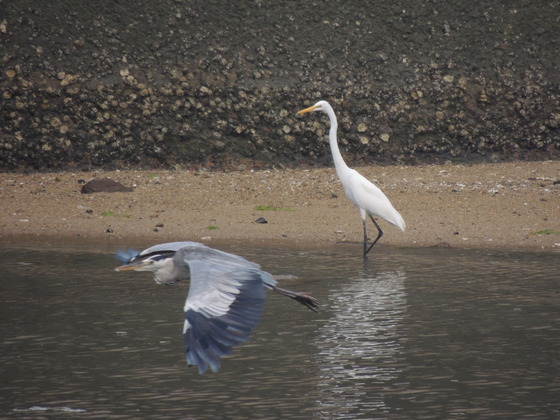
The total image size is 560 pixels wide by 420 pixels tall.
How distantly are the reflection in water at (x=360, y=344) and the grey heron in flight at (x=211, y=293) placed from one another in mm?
658

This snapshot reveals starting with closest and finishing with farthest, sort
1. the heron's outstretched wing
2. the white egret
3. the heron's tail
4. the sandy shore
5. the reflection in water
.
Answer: the heron's outstretched wing → the reflection in water → the heron's tail → the white egret → the sandy shore

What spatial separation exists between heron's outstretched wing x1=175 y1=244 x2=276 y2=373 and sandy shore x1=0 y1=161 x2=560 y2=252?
251 inches

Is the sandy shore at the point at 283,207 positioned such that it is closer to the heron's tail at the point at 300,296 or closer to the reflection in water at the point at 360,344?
the reflection in water at the point at 360,344

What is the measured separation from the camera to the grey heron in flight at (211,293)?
4.36 m

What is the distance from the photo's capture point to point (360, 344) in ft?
23.2


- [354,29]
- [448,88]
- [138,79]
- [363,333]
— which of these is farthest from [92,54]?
[363,333]

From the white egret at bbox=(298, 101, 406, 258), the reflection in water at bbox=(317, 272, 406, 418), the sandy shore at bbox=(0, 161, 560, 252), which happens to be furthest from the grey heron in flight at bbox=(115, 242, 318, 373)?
the sandy shore at bbox=(0, 161, 560, 252)

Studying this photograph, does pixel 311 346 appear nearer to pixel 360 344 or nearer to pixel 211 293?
pixel 360 344

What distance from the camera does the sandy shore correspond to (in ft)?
40.1

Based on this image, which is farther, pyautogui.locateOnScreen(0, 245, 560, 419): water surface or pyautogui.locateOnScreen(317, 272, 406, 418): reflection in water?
pyautogui.locateOnScreen(317, 272, 406, 418): reflection in water

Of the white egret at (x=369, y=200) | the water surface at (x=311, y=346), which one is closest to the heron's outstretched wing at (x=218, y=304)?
the water surface at (x=311, y=346)

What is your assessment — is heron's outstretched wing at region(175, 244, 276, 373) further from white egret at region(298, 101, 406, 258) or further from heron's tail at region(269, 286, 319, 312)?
white egret at region(298, 101, 406, 258)

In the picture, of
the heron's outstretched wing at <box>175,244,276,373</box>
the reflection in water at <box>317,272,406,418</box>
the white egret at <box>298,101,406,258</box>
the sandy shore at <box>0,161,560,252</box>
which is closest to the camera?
the heron's outstretched wing at <box>175,244,276,373</box>

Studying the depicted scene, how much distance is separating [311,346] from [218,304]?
2424 millimetres
